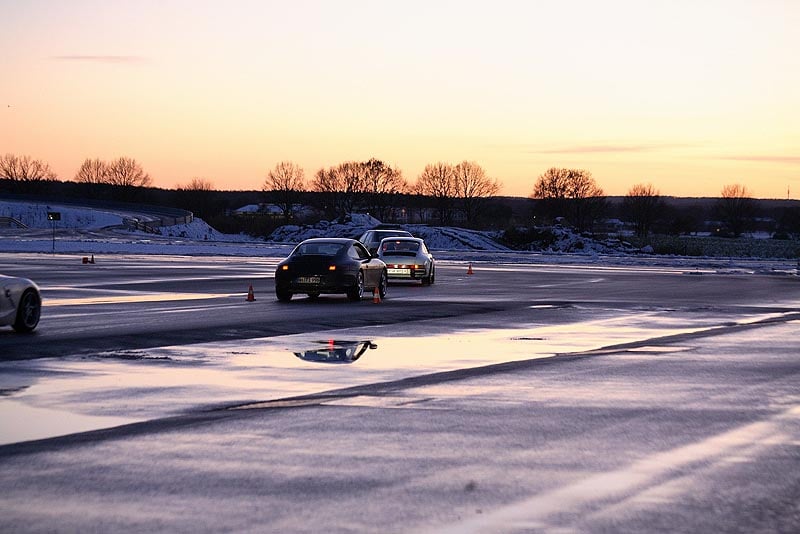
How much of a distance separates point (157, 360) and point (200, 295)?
14.5 m

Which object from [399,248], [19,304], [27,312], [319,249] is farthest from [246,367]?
[399,248]

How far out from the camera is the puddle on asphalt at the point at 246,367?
11062 mm

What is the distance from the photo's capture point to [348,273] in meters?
28.5

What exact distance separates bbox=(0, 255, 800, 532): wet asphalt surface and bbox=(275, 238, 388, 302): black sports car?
5.68 metres

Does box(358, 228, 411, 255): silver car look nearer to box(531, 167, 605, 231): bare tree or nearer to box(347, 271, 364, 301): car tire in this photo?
box(347, 271, 364, 301): car tire

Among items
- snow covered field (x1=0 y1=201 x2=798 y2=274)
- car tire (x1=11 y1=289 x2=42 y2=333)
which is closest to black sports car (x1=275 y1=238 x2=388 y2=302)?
car tire (x1=11 y1=289 x2=42 y2=333)

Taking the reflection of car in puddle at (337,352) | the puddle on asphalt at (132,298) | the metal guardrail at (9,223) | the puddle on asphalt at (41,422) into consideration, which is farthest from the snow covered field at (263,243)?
the puddle on asphalt at (41,422)

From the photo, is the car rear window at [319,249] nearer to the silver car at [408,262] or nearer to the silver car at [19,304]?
the silver car at [408,262]

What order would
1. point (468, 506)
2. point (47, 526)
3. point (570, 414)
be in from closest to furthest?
point (47, 526) < point (468, 506) < point (570, 414)

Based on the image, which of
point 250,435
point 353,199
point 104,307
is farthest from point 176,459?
point 353,199

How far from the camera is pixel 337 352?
1653 centimetres

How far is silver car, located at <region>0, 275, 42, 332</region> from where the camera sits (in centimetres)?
1872

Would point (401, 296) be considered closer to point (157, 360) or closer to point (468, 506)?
point (157, 360)

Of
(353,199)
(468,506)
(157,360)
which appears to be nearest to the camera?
(468,506)
